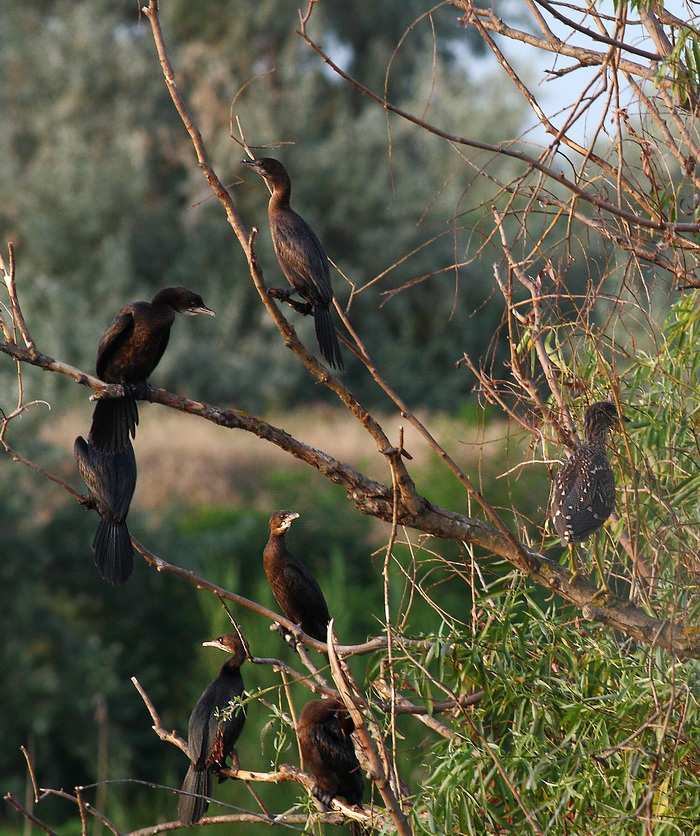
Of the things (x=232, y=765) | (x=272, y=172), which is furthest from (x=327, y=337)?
(x=232, y=765)

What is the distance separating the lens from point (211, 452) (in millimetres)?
13211

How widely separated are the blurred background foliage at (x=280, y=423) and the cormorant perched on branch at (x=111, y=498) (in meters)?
0.67

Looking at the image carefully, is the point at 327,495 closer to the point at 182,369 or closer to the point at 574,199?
the point at 182,369

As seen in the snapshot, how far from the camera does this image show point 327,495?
1081 centimetres

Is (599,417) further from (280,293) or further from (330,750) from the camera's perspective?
(330,750)

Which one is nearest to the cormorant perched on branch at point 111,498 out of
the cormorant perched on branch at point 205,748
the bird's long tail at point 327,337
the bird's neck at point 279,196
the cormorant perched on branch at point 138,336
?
the cormorant perched on branch at point 138,336

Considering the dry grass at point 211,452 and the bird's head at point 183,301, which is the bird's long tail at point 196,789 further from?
the dry grass at point 211,452

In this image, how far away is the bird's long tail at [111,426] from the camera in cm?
250

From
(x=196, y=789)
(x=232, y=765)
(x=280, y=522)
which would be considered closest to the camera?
(x=196, y=789)

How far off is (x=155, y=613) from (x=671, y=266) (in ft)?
25.0

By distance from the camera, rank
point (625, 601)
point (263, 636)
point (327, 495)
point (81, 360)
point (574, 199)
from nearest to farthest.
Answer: point (574, 199), point (625, 601), point (263, 636), point (327, 495), point (81, 360)

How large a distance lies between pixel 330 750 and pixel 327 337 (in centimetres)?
132

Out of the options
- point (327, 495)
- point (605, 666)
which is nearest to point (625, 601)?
point (605, 666)

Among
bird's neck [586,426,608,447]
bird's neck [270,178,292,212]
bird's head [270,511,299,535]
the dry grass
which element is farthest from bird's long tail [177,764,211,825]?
the dry grass
